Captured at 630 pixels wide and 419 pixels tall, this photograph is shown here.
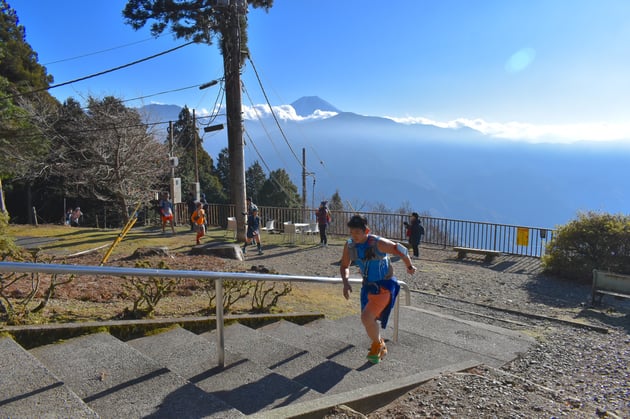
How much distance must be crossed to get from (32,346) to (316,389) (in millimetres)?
2424


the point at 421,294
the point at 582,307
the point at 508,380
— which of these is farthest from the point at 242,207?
the point at 508,380

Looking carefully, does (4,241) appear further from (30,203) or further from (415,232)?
(30,203)

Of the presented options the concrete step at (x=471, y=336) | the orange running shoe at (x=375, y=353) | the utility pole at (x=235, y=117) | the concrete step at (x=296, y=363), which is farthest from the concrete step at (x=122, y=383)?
the utility pole at (x=235, y=117)

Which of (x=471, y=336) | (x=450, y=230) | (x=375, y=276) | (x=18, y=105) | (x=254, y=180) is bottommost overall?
(x=471, y=336)

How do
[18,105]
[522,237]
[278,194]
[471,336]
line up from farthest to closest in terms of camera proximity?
[278,194]
[18,105]
[522,237]
[471,336]

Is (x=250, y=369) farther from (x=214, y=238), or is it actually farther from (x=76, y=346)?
(x=214, y=238)

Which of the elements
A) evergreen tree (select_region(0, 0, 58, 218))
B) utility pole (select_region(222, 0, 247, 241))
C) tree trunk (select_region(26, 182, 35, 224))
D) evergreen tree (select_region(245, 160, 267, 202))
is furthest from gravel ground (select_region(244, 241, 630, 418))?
evergreen tree (select_region(245, 160, 267, 202))

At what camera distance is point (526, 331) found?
702 centimetres

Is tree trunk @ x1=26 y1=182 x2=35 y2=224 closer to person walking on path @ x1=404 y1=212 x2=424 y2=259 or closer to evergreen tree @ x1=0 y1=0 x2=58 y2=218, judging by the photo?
evergreen tree @ x1=0 y1=0 x2=58 y2=218

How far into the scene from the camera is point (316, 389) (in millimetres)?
3664

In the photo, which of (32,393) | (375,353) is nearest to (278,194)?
(375,353)

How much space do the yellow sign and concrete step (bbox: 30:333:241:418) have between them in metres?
15.7

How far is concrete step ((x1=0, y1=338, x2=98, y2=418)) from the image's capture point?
94.2 inches

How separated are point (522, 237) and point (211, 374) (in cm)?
1547
